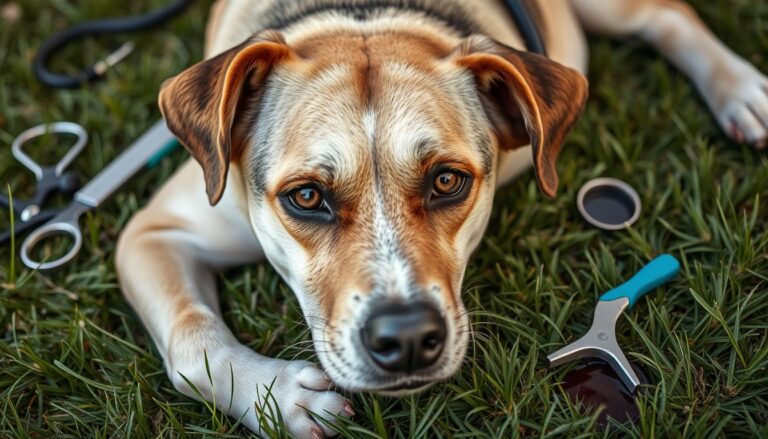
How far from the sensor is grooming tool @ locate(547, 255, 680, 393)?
321 centimetres

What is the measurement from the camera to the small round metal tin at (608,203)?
3.96 metres

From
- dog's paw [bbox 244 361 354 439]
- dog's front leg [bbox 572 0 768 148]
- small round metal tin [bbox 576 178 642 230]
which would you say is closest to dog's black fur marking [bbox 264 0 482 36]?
small round metal tin [bbox 576 178 642 230]

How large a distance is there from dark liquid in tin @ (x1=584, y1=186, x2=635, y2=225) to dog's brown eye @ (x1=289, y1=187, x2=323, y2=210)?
169 cm

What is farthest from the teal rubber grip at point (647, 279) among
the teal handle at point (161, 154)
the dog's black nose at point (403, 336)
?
the teal handle at point (161, 154)

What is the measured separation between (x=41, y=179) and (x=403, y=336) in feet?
8.38

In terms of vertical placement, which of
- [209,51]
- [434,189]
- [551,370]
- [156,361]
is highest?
[434,189]

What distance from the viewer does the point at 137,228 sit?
153 inches

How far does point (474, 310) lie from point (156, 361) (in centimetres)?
154

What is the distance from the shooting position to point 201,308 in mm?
3510

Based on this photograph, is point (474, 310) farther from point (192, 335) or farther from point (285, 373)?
point (192, 335)

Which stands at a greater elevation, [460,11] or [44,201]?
[460,11]

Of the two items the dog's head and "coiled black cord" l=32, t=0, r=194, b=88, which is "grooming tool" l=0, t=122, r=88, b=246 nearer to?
"coiled black cord" l=32, t=0, r=194, b=88

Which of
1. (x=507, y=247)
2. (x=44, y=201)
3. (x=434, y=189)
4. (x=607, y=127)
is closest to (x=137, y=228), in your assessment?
(x=44, y=201)

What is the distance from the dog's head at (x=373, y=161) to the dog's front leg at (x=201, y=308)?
0.28m
